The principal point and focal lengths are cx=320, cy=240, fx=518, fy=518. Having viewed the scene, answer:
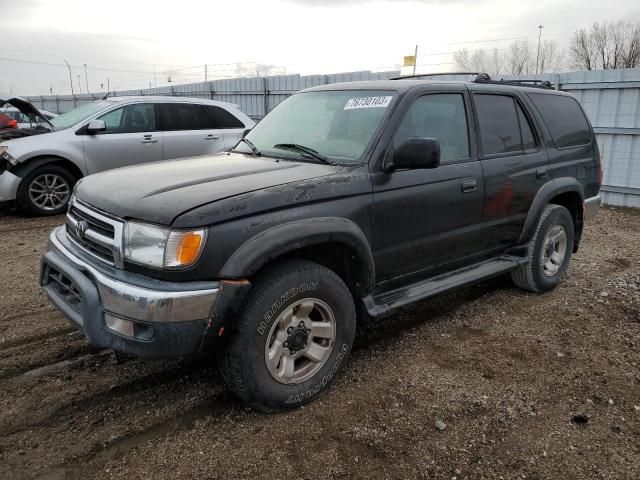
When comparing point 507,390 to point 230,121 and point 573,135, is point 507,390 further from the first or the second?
point 230,121

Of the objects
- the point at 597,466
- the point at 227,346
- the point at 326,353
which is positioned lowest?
the point at 597,466

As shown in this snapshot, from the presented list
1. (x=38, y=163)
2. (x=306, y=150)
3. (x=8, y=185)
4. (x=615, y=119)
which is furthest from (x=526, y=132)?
(x=8, y=185)

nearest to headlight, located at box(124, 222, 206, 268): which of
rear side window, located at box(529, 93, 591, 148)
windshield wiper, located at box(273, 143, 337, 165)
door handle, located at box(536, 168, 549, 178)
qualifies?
windshield wiper, located at box(273, 143, 337, 165)

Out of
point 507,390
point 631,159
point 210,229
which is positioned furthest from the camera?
point 631,159

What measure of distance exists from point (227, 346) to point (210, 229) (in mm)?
638

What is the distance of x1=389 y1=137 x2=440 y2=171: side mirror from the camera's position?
315 centimetres

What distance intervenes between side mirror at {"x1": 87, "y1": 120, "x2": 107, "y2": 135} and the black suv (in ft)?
14.9

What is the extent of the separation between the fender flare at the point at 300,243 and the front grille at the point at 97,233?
61 centimetres

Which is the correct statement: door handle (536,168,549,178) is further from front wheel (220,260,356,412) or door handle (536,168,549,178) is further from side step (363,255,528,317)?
front wheel (220,260,356,412)

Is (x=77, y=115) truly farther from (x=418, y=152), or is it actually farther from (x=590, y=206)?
(x=590, y=206)

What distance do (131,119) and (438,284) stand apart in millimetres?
6401

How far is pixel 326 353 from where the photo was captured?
3.11 m

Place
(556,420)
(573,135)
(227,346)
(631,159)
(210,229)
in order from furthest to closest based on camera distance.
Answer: (631,159) < (573,135) < (556,420) < (227,346) < (210,229)

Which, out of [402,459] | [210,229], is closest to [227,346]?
[210,229]
